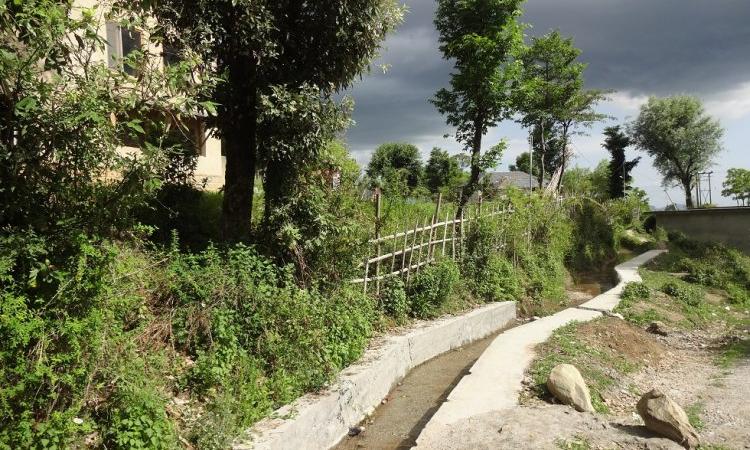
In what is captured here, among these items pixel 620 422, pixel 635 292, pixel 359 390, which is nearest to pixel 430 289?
pixel 359 390

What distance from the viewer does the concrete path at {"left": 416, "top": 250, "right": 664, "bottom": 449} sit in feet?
16.6

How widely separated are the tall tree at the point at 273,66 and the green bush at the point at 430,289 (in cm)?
345

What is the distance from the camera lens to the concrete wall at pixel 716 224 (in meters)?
21.0

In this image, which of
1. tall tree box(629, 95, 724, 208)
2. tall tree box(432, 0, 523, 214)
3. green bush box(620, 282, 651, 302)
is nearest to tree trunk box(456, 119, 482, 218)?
tall tree box(432, 0, 523, 214)

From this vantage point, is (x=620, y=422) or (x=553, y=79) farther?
(x=553, y=79)

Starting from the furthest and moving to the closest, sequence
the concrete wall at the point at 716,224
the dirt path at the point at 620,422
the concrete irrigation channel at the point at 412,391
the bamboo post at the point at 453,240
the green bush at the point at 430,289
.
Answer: the concrete wall at the point at 716,224
the bamboo post at the point at 453,240
the green bush at the point at 430,289
the concrete irrigation channel at the point at 412,391
the dirt path at the point at 620,422

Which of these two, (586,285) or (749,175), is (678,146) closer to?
(749,175)

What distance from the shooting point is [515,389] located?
605cm

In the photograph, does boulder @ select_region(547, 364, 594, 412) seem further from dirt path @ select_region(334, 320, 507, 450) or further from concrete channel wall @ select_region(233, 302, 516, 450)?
concrete channel wall @ select_region(233, 302, 516, 450)

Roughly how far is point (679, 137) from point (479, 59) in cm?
3490

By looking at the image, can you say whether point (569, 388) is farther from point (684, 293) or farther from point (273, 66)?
point (684, 293)

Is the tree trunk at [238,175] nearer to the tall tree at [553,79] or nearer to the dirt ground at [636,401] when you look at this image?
the dirt ground at [636,401]

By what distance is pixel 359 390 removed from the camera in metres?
5.91

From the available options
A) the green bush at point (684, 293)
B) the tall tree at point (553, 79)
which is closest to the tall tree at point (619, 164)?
the tall tree at point (553, 79)
